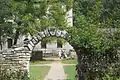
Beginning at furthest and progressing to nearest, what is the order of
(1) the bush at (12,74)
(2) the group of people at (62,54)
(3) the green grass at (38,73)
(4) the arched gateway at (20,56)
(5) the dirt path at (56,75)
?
→ (2) the group of people at (62,54)
(5) the dirt path at (56,75)
(3) the green grass at (38,73)
(4) the arched gateway at (20,56)
(1) the bush at (12,74)

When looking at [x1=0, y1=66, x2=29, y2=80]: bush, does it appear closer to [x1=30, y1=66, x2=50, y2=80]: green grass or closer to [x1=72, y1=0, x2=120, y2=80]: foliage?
[x1=72, y1=0, x2=120, y2=80]: foliage

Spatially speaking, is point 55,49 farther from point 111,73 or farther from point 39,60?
point 111,73

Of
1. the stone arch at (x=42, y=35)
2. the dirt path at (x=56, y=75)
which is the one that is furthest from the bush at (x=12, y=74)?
the dirt path at (x=56, y=75)

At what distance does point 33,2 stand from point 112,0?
1369 centimetres

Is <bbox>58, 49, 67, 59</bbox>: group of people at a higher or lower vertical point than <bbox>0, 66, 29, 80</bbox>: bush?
higher

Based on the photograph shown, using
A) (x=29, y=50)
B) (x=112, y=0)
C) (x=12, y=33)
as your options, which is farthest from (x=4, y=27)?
(x=29, y=50)

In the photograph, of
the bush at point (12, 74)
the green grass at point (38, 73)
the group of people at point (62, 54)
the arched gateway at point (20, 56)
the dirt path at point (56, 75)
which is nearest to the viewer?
the bush at point (12, 74)


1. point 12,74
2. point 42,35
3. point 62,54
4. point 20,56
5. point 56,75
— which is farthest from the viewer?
point 62,54

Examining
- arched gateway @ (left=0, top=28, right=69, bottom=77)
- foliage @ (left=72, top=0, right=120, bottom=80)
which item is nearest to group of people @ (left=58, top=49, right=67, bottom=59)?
foliage @ (left=72, top=0, right=120, bottom=80)

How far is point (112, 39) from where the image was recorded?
45.5 feet

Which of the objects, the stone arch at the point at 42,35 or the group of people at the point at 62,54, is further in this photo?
the group of people at the point at 62,54

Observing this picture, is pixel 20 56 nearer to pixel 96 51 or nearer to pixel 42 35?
pixel 42 35

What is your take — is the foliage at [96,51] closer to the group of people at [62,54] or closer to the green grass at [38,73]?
the green grass at [38,73]

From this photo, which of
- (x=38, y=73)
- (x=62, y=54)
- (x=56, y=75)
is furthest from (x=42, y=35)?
(x=62, y=54)
